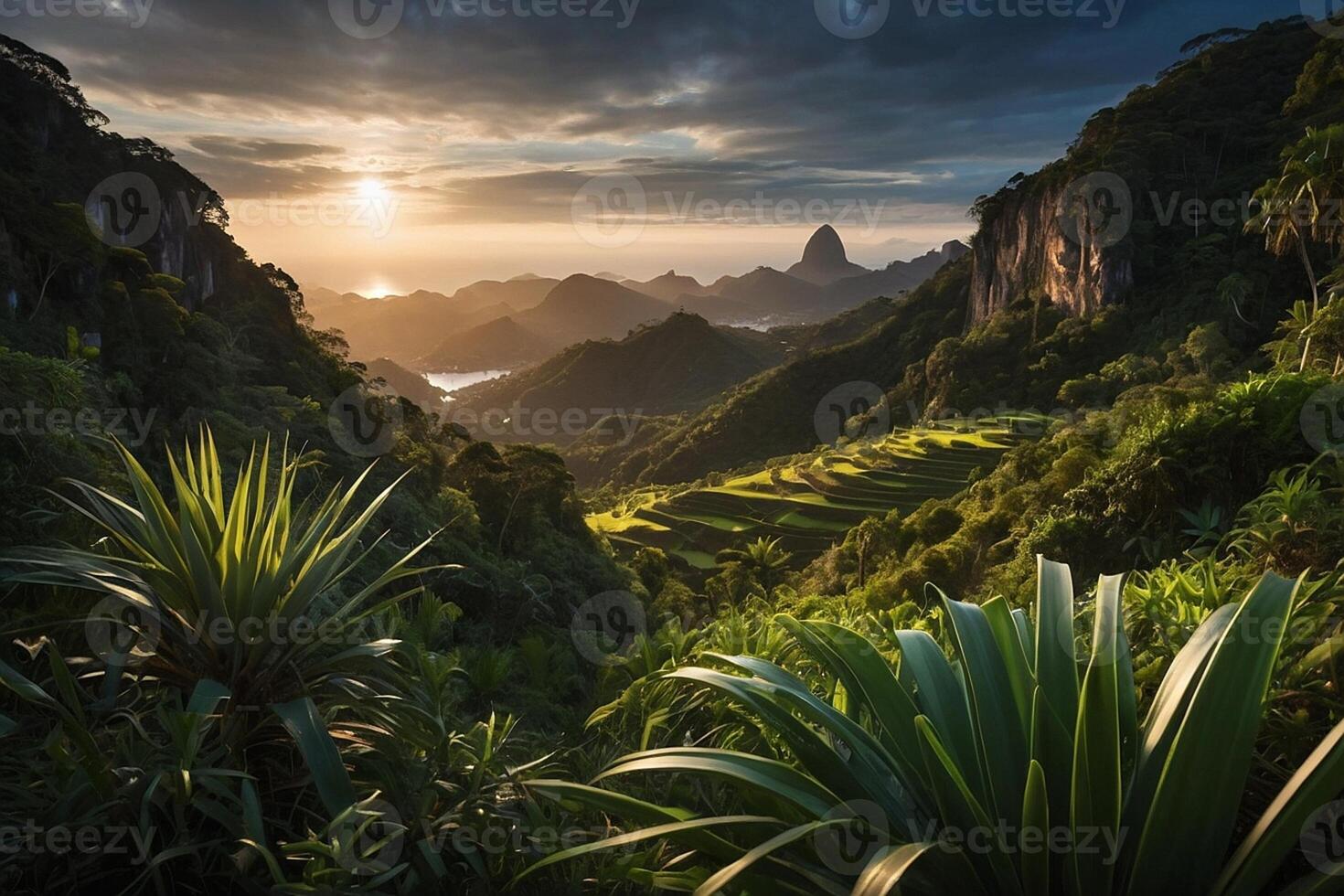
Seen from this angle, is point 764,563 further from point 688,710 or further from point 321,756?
point 321,756

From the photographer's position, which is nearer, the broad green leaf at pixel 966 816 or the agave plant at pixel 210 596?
the broad green leaf at pixel 966 816

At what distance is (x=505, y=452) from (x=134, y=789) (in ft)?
104

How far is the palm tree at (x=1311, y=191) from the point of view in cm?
1231

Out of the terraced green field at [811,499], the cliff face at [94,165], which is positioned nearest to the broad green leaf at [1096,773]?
the cliff face at [94,165]

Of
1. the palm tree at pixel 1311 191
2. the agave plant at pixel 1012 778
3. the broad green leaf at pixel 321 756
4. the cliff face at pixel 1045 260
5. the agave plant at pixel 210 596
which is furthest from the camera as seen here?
the cliff face at pixel 1045 260

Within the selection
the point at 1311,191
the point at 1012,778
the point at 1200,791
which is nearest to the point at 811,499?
the point at 1311,191

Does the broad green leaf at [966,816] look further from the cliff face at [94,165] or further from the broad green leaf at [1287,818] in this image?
the cliff face at [94,165]

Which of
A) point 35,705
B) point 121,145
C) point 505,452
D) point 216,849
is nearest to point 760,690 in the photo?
point 216,849

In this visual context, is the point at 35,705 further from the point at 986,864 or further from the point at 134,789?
the point at 986,864

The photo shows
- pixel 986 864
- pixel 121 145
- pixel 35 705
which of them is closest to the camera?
pixel 986 864

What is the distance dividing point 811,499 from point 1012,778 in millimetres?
50856

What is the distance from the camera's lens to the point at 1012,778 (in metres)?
1.85

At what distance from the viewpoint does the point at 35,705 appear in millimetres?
2305

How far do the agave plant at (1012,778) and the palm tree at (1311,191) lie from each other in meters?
13.8
